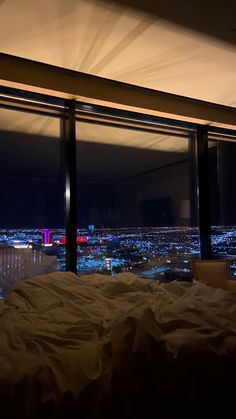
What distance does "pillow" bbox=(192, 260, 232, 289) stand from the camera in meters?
4.01

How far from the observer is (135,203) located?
14.9 ft

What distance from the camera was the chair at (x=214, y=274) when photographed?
4.00 meters

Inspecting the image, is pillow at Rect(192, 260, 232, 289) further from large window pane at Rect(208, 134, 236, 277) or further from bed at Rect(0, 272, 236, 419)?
bed at Rect(0, 272, 236, 419)

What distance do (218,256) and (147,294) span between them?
2838 millimetres

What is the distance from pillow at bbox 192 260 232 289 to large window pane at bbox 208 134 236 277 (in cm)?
83

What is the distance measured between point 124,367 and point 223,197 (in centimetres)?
442

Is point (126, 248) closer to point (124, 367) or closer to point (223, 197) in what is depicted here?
point (223, 197)

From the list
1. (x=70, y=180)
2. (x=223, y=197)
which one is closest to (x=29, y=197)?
(x=70, y=180)

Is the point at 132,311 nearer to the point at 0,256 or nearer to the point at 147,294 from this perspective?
the point at 147,294

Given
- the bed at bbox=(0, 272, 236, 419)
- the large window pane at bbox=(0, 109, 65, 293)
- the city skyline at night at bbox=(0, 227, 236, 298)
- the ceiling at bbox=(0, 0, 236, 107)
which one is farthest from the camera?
the city skyline at night at bbox=(0, 227, 236, 298)

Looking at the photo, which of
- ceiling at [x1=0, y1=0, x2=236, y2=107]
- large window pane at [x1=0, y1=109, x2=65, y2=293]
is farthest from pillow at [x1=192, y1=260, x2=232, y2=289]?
ceiling at [x1=0, y1=0, x2=236, y2=107]

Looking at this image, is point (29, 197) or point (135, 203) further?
point (135, 203)

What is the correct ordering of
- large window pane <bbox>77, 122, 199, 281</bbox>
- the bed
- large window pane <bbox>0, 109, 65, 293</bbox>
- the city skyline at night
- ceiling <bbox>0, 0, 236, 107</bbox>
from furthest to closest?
large window pane <bbox>77, 122, 199, 281</bbox> < the city skyline at night < large window pane <bbox>0, 109, 65, 293</bbox> < ceiling <bbox>0, 0, 236, 107</bbox> < the bed

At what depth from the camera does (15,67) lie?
10.8 ft
